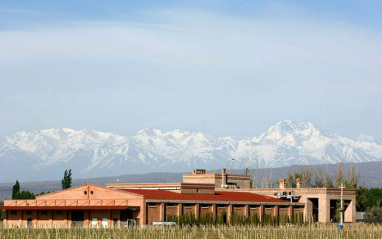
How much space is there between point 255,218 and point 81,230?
33524 millimetres

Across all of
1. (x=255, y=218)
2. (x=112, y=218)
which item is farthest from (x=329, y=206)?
(x=112, y=218)

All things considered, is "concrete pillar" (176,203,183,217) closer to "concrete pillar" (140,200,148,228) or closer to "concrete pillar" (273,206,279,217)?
"concrete pillar" (140,200,148,228)

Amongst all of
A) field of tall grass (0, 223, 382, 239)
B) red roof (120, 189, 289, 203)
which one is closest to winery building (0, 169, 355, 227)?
red roof (120, 189, 289, 203)

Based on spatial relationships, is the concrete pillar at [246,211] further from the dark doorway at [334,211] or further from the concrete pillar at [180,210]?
the dark doorway at [334,211]

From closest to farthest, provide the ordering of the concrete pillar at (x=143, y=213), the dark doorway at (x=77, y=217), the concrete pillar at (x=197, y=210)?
the concrete pillar at (x=143, y=213) → the dark doorway at (x=77, y=217) → the concrete pillar at (x=197, y=210)

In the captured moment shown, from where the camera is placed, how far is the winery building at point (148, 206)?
13538cm

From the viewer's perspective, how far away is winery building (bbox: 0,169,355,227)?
135 metres

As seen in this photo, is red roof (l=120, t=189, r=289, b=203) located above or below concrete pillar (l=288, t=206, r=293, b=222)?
above

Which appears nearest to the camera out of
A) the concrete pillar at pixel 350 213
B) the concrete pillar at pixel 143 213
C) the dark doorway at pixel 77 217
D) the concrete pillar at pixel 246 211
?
the concrete pillar at pixel 143 213

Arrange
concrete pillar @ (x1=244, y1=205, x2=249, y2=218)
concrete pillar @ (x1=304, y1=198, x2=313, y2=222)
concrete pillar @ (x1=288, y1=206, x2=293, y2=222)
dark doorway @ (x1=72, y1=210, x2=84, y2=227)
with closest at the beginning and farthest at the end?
dark doorway @ (x1=72, y1=210, x2=84, y2=227) < concrete pillar @ (x1=244, y1=205, x2=249, y2=218) < concrete pillar @ (x1=288, y1=206, x2=293, y2=222) < concrete pillar @ (x1=304, y1=198, x2=313, y2=222)

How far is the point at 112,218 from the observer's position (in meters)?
135

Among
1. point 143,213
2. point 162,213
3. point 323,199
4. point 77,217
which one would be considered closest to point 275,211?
point 323,199

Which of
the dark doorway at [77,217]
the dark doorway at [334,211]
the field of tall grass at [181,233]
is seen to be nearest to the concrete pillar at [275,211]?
the dark doorway at [334,211]

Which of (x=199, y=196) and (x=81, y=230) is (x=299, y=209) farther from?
(x=81, y=230)
